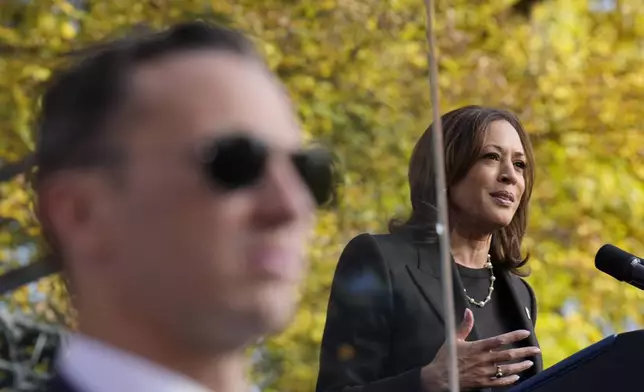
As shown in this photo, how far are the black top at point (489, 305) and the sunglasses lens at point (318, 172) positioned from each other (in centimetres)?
154

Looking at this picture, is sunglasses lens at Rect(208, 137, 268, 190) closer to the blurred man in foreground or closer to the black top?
the blurred man in foreground

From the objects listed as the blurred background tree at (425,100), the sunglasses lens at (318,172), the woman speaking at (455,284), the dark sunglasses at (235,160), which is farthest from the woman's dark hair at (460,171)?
the blurred background tree at (425,100)

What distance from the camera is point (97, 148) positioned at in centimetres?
94

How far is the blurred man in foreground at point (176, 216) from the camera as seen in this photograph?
90cm

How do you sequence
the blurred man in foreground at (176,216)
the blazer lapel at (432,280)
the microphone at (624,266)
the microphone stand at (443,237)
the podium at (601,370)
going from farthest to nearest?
1. the blazer lapel at (432,280)
2. the microphone at (624,266)
3. the podium at (601,370)
4. the microphone stand at (443,237)
5. the blurred man in foreground at (176,216)

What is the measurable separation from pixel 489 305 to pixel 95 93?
1715 millimetres

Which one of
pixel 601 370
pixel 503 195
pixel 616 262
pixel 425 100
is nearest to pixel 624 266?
pixel 616 262

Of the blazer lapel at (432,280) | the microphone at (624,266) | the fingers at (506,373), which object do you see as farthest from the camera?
the blazer lapel at (432,280)

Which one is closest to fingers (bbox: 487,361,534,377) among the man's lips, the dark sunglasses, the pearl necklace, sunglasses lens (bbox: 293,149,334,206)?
the pearl necklace

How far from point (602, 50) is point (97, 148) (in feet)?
20.3

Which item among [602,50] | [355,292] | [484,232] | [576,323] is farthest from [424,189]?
[602,50]

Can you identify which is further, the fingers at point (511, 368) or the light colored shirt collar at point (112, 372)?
the fingers at point (511, 368)

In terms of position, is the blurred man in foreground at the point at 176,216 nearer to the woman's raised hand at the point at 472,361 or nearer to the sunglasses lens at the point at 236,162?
the sunglasses lens at the point at 236,162

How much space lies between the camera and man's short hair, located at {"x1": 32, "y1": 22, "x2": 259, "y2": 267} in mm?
954
